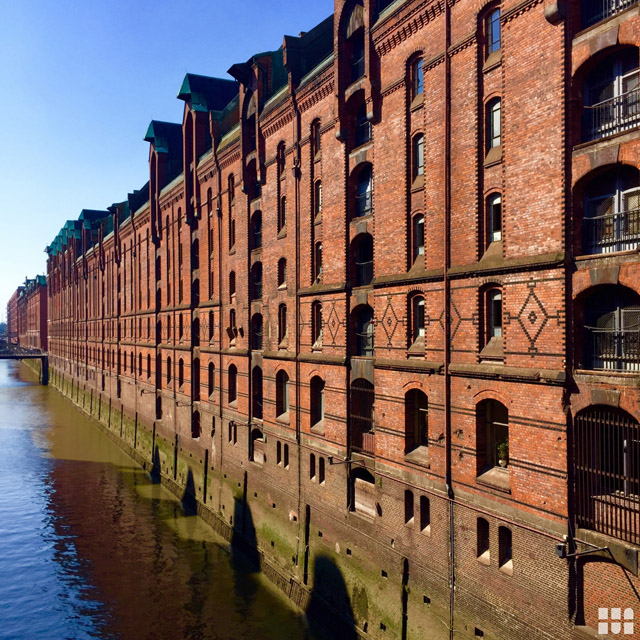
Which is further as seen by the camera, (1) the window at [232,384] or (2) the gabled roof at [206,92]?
(2) the gabled roof at [206,92]

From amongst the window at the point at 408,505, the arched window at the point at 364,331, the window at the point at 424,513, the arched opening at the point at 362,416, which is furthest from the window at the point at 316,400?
the window at the point at 424,513

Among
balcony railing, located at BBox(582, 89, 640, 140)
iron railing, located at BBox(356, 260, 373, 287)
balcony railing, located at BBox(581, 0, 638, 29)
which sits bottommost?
iron railing, located at BBox(356, 260, 373, 287)

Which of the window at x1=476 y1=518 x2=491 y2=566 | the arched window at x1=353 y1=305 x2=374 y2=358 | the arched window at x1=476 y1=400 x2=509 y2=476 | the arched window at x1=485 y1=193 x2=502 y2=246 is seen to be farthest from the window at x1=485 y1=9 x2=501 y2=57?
the window at x1=476 y1=518 x2=491 y2=566

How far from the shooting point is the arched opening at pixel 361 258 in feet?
56.6

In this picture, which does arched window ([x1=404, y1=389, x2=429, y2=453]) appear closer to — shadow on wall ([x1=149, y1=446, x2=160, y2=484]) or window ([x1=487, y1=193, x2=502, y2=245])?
window ([x1=487, y1=193, x2=502, y2=245])

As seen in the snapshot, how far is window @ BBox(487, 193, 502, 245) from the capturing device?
12562mm

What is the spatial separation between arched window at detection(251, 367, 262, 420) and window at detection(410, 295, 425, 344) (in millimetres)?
10031

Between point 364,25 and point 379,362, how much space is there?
941cm

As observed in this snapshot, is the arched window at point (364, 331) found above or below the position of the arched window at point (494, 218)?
below

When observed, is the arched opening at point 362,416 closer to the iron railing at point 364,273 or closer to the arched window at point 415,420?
the arched window at point 415,420

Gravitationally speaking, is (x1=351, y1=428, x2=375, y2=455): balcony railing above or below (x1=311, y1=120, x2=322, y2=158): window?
below

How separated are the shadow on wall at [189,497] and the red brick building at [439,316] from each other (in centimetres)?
296

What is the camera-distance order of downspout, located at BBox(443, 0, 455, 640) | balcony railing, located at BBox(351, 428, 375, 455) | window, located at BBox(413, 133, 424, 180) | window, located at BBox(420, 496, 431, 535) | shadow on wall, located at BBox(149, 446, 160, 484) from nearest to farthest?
downspout, located at BBox(443, 0, 455, 640) < window, located at BBox(420, 496, 431, 535) < window, located at BBox(413, 133, 424, 180) < balcony railing, located at BBox(351, 428, 375, 455) < shadow on wall, located at BBox(149, 446, 160, 484)

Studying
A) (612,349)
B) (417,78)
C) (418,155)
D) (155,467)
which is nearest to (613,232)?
(612,349)
